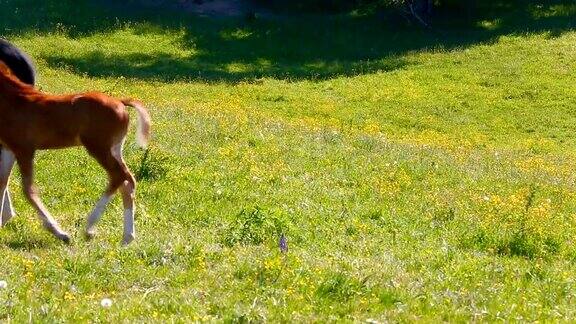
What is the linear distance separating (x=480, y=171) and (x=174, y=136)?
568cm

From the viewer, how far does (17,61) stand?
10.5 m

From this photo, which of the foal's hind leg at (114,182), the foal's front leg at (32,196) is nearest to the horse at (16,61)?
the foal's front leg at (32,196)

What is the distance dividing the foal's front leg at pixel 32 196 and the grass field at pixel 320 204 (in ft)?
0.53

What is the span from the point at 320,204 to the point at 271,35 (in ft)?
85.4

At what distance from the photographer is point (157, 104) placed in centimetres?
2097

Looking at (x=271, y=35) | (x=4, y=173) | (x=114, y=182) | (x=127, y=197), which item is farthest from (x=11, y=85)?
(x=271, y=35)

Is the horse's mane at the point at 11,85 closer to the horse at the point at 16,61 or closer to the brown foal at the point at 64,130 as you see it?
the brown foal at the point at 64,130

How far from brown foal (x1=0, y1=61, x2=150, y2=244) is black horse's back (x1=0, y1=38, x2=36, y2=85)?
5.55 feet

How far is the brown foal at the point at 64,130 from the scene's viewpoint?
27.8 feet

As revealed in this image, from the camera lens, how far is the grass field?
22.2ft

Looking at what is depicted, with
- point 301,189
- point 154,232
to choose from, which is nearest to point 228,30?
point 301,189

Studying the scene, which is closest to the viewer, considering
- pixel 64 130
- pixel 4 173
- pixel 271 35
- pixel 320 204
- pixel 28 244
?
pixel 28 244

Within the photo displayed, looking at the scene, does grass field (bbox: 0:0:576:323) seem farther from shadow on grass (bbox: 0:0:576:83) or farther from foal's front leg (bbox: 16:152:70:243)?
shadow on grass (bbox: 0:0:576:83)

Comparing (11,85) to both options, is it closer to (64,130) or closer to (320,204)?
(64,130)
